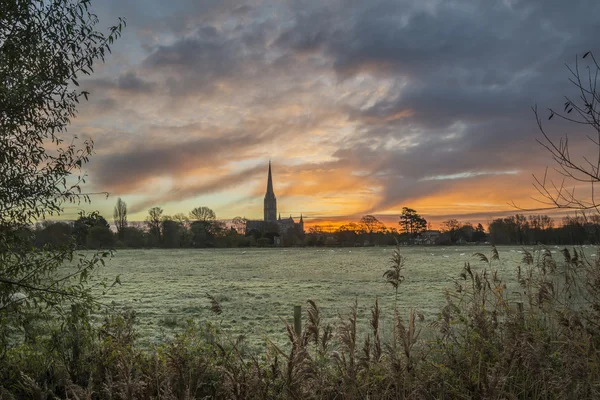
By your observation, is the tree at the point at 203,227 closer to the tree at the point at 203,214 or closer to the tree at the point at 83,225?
the tree at the point at 203,214

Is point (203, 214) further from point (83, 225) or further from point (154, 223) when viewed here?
point (83, 225)

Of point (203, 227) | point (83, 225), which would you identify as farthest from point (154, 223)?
point (83, 225)

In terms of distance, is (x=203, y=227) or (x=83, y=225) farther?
(x=203, y=227)

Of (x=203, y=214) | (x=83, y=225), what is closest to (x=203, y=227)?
(x=203, y=214)

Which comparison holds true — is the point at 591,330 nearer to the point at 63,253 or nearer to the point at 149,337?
the point at 63,253

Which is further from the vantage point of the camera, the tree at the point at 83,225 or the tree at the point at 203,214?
the tree at the point at 203,214

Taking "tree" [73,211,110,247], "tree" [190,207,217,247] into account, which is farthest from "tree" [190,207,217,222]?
"tree" [73,211,110,247]

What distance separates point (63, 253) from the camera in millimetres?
6051

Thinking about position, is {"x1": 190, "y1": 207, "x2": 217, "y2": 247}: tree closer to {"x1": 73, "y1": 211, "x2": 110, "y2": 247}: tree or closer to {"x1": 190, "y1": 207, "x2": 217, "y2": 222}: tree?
{"x1": 190, "y1": 207, "x2": 217, "y2": 222}: tree

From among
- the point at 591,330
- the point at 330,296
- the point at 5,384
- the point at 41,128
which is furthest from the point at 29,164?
the point at 330,296

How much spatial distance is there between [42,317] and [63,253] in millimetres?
912

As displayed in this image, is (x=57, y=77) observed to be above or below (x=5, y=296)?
above

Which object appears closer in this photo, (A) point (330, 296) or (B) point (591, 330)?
(B) point (591, 330)

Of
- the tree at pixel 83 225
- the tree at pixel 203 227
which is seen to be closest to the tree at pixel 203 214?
the tree at pixel 203 227
